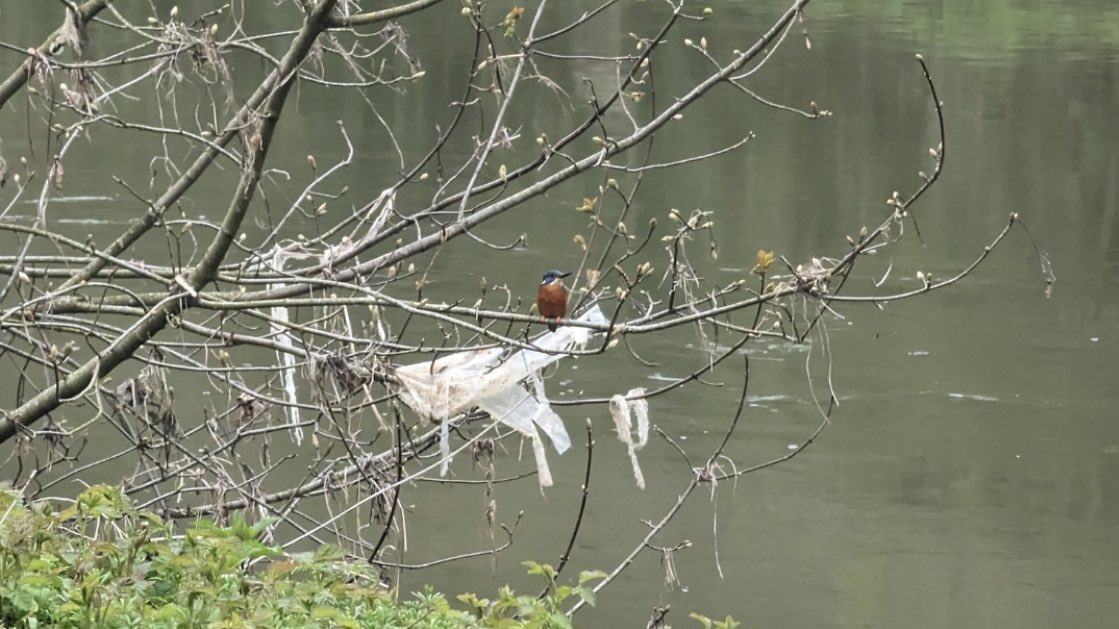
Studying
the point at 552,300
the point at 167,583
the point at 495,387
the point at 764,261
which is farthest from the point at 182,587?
the point at 552,300

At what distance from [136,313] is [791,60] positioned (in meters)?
17.5

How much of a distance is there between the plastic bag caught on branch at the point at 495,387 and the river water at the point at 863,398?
0.45m

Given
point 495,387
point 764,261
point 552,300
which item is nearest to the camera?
point 764,261

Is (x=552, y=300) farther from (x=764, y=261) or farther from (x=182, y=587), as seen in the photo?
(x=182, y=587)

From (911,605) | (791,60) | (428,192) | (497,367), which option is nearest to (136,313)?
(497,367)

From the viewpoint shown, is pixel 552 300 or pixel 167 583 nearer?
pixel 167 583

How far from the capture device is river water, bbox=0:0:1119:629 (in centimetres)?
620

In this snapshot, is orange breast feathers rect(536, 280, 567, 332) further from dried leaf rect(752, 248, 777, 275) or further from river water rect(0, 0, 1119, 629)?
dried leaf rect(752, 248, 777, 275)

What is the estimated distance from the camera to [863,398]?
8.33 meters

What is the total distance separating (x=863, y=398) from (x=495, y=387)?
5042 millimetres

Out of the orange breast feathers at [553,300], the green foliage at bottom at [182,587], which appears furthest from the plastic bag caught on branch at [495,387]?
the green foliage at bottom at [182,587]

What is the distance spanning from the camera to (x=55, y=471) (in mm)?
6656

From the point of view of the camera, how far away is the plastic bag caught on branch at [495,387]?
3486 mm

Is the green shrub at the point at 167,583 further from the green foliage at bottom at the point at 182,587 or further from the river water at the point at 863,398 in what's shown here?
the river water at the point at 863,398
